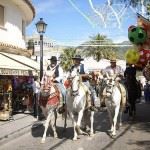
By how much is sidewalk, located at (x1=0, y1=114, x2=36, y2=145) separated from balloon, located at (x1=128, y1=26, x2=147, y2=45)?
5036mm

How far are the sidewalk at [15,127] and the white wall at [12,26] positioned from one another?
4170 millimetres

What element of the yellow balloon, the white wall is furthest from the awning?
the yellow balloon

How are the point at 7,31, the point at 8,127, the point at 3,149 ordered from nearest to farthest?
the point at 3,149 → the point at 8,127 → the point at 7,31

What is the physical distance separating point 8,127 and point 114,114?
13.4ft

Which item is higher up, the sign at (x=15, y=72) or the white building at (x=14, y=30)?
the white building at (x=14, y=30)

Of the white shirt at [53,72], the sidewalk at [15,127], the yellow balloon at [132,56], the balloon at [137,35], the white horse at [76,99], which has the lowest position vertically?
the sidewalk at [15,127]

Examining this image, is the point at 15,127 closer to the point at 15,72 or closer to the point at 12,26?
the point at 15,72

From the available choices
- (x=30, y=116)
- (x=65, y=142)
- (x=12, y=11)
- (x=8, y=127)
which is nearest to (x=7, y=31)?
(x=12, y=11)

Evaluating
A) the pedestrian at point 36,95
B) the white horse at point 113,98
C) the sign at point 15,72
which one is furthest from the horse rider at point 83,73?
the pedestrian at point 36,95

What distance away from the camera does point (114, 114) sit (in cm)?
1401

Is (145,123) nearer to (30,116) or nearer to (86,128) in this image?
(86,128)

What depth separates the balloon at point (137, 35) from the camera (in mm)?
15767

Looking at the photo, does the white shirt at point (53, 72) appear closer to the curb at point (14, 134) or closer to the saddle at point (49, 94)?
the saddle at point (49, 94)

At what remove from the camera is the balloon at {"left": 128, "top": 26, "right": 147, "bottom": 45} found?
15767 mm
